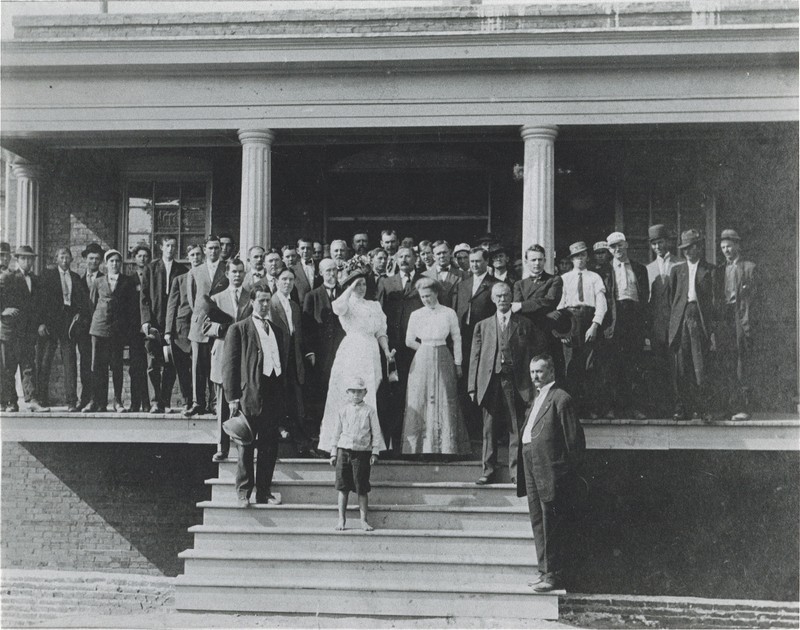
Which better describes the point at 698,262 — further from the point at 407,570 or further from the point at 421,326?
the point at 407,570

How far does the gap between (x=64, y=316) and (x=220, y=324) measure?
87.7 inches

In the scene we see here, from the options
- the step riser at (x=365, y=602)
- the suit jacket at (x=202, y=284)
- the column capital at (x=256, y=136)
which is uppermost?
the column capital at (x=256, y=136)

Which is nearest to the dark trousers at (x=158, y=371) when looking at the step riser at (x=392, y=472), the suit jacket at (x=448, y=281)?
the step riser at (x=392, y=472)

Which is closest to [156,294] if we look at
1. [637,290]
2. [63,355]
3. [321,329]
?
[63,355]

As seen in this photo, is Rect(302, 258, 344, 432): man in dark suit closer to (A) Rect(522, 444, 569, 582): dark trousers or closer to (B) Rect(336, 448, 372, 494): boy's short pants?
(B) Rect(336, 448, 372, 494): boy's short pants

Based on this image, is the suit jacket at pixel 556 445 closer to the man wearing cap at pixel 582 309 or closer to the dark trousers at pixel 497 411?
the dark trousers at pixel 497 411

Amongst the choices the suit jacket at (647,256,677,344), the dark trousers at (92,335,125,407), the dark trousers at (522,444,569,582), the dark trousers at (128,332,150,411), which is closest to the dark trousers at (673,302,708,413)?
the suit jacket at (647,256,677,344)

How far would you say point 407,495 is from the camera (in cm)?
819

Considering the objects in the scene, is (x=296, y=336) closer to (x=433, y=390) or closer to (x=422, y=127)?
(x=433, y=390)

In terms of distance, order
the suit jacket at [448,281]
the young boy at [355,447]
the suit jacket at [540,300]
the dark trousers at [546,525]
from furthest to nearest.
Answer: the suit jacket at [448,281], the suit jacket at [540,300], the young boy at [355,447], the dark trousers at [546,525]

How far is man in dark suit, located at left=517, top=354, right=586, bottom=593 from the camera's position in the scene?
7.44 m

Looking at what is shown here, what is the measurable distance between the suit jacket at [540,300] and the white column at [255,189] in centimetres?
305

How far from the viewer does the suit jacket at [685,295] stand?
870 cm

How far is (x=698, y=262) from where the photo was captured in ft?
28.9
